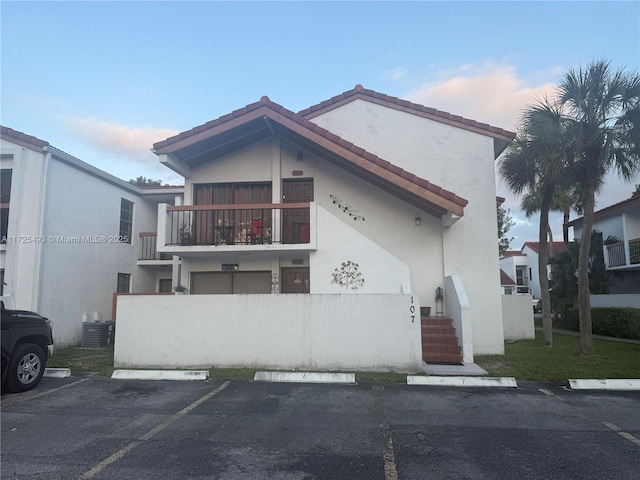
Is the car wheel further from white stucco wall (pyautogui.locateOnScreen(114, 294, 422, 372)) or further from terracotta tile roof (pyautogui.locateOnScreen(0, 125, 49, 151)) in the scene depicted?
terracotta tile roof (pyautogui.locateOnScreen(0, 125, 49, 151))

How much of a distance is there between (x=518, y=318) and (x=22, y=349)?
14337mm

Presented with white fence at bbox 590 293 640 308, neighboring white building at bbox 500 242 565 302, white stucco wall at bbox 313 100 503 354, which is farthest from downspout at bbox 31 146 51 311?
neighboring white building at bbox 500 242 565 302

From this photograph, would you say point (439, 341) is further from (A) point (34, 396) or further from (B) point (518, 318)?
(A) point (34, 396)

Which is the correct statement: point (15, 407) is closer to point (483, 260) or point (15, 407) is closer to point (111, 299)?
point (111, 299)

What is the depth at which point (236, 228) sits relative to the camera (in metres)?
11.8

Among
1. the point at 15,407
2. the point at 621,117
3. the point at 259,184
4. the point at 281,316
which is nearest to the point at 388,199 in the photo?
the point at 259,184

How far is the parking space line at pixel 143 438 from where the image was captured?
4.00 m

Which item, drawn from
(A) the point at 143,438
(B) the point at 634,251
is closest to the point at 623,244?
(B) the point at 634,251

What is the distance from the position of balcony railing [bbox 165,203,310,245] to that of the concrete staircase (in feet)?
12.8

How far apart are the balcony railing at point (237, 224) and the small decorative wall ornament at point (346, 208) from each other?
2.79 feet

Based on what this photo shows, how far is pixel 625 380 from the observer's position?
300 inches

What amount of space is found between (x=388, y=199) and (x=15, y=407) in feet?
31.0

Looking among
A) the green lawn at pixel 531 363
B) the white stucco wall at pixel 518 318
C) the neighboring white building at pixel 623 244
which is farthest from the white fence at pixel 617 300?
the white stucco wall at pixel 518 318

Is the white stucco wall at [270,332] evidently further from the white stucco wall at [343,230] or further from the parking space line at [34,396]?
the white stucco wall at [343,230]
